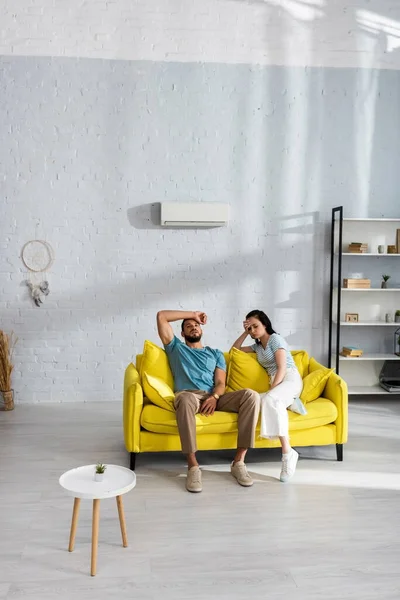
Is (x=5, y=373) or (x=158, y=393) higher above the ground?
(x=158, y=393)

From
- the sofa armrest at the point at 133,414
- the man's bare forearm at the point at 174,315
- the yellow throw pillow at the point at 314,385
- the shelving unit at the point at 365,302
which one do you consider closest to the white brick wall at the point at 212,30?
the shelving unit at the point at 365,302

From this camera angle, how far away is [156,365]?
482 centimetres

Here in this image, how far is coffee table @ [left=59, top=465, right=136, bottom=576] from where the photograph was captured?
3055 millimetres

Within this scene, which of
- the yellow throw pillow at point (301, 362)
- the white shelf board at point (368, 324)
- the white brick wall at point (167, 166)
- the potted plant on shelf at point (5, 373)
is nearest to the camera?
the yellow throw pillow at point (301, 362)

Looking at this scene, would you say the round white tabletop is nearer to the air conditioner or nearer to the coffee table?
the coffee table

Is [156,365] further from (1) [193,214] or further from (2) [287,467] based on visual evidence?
(1) [193,214]

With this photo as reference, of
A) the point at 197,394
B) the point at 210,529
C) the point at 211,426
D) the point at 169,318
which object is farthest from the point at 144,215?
the point at 210,529

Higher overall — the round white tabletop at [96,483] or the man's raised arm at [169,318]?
the man's raised arm at [169,318]

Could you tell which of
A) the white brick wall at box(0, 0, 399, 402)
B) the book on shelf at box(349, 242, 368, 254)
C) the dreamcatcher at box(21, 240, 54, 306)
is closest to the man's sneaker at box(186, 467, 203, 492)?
the white brick wall at box(0, 0, 399, 402)

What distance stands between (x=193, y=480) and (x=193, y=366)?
888mm

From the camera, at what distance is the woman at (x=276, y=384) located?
4402mm

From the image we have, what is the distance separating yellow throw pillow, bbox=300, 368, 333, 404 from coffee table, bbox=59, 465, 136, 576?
6.19ft

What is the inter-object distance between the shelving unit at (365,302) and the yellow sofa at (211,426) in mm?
1994

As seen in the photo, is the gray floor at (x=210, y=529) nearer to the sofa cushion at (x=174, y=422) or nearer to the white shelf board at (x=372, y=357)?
the sofa cushion at (x=174, y=422)
